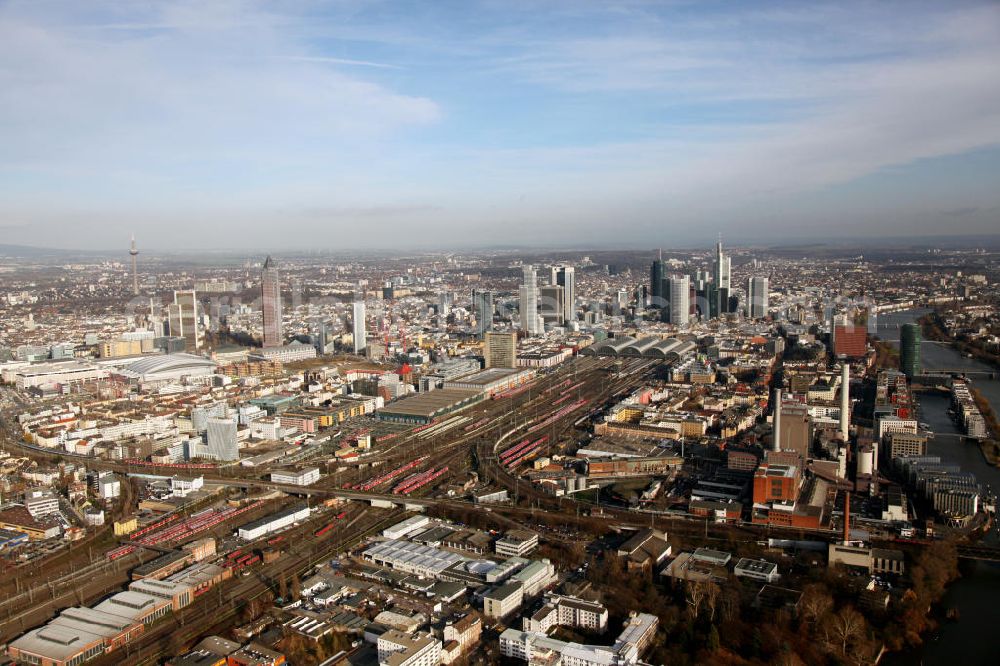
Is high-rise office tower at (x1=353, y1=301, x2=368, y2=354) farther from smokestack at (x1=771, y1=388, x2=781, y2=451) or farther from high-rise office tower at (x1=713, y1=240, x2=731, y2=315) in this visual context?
high-rise office tower at (x1=713, y1=240, x2=731, y2=315)

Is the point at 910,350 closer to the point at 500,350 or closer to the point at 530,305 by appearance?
the point at 500,350

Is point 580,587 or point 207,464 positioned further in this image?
point 207,464

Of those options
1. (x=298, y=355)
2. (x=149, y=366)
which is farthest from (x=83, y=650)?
(x=298, y=355)

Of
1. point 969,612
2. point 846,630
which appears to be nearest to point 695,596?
point 846,630

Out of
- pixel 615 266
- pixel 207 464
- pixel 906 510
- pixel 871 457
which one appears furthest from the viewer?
pixel 615 266

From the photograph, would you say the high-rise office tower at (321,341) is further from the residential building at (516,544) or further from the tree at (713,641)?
the tree at (713,641)

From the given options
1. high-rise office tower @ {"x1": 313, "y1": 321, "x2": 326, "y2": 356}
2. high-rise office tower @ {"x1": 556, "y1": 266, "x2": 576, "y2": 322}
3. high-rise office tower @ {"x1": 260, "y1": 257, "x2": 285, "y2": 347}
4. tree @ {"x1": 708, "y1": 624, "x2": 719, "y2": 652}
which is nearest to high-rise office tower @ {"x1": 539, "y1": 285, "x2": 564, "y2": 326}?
high-rise office tower @ {"x1": 556, "y1": 266, "x2": 576, "y2": 322}

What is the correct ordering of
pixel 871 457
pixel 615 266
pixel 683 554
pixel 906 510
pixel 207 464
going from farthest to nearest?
pixel 615 266 < pixel 207 464 < pixel 871 457 < pixel 906 510 < pixel 683 554

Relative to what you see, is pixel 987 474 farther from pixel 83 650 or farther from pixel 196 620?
pixel 83 650
